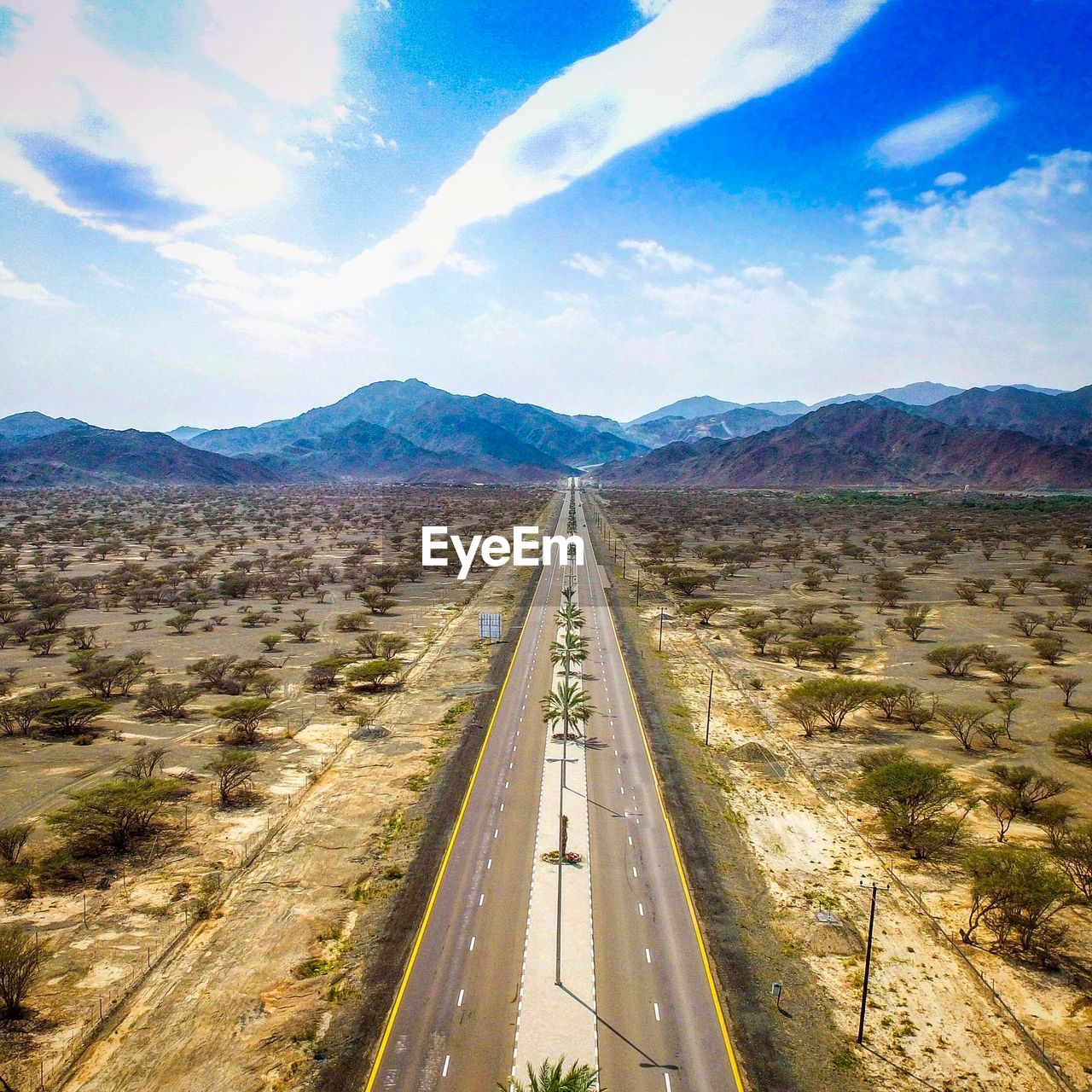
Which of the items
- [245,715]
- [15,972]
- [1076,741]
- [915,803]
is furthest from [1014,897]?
[245,715]

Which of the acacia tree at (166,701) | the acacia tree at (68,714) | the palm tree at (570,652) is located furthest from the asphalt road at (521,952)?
the acacia tree at (68,714)

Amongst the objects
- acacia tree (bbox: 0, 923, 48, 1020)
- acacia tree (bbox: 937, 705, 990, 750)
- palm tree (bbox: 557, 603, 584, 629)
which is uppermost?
palm tree (bbox: 557, 603, 584, 629)

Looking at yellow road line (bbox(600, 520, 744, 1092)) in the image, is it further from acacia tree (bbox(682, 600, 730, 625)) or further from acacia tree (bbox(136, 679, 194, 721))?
acacia tree (bbox(136, 679, 194, 721))

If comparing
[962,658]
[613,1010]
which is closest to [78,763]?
[613,1010]

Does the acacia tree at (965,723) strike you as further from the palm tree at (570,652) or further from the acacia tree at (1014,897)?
the palm tree at (570,652)

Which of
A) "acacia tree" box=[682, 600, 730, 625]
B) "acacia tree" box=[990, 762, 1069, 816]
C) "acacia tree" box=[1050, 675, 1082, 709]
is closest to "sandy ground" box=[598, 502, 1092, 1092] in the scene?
"acacia tree" box=[990, 762, 1069, 816]

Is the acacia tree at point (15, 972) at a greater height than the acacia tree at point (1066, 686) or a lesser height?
lesser

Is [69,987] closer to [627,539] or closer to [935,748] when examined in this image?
[935,748]
